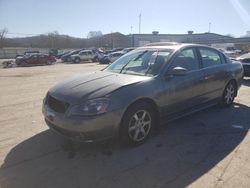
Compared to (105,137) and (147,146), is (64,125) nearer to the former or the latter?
(105,137)

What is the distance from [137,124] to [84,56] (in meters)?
33.0

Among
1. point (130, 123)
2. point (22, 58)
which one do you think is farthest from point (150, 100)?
point (22, 58)

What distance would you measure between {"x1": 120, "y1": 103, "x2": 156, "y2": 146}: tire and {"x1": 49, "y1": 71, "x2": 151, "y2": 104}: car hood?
444 mm

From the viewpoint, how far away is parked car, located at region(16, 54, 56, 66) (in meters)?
30.1

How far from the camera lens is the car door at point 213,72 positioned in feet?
17.9

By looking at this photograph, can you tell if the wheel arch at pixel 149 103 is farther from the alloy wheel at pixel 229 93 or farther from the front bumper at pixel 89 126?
the alloy wheel at pixel 229 93

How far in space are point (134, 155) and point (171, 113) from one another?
1206mm

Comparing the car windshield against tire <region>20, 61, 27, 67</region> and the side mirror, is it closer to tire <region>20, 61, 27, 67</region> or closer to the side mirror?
the side mirror

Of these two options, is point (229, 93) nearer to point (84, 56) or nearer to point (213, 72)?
point (213, 72)

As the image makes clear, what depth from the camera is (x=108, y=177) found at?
3.31m

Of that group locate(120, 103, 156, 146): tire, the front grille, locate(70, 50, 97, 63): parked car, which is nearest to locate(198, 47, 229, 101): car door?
locate(120, 103, 156, 146): tire

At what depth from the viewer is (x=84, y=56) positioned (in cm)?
3606

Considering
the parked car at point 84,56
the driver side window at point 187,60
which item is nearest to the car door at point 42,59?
the parked car at point 84,56

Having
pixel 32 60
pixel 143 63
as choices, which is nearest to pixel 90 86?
pixel 143 63
